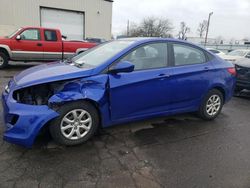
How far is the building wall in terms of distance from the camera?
18172 millimetres

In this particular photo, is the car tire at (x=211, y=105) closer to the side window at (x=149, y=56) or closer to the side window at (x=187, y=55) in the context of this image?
the side window at (x=187, y=55)

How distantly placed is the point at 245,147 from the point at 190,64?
5.49ft

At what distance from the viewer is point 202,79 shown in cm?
428

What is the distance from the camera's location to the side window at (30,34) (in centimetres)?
970

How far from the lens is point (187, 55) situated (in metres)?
4.24

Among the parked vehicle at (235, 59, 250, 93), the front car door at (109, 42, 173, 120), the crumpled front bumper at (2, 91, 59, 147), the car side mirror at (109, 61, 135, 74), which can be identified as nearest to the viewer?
the crumpled front bumper at (2, 91, 59, 147)

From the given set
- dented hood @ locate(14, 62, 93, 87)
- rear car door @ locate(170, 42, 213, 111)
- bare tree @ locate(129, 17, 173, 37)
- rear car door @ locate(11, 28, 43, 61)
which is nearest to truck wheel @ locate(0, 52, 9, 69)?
rear car door @ locate(11, 28, 43, 61)

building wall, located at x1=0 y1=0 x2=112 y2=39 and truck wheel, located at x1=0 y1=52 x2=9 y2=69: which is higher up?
building wall, located at x1=0 y1=0 x2=112 y2=39

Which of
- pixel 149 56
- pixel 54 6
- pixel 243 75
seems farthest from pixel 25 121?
pixel 54 6

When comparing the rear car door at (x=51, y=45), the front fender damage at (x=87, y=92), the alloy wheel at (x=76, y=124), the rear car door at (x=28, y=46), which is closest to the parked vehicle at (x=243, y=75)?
the front fender damage at (x=87, y=92)

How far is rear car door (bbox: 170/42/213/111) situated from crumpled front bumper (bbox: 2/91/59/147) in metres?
2.18

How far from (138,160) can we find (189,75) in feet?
6.25

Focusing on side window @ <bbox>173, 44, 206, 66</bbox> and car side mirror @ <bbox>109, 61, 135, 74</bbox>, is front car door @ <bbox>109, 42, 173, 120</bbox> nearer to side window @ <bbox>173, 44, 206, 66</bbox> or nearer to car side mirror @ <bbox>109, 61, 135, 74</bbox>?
car side mirror @ <bbox>109, 61, 135, 74</bbox>

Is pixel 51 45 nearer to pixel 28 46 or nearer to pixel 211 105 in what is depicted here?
pixel 28 46
